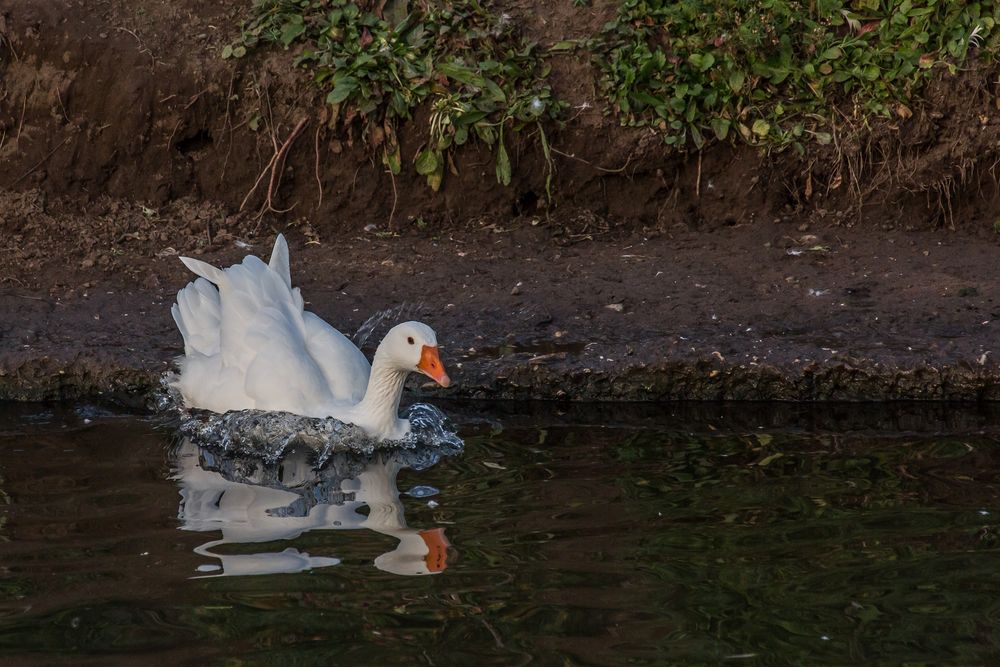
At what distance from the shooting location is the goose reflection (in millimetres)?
4438

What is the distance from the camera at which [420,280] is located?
7695mm

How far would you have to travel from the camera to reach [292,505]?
5117 mm

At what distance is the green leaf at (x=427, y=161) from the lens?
8266mm

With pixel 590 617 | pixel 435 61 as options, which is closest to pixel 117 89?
pixel 435 61

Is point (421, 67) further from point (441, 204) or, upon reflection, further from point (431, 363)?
point (431, 363)

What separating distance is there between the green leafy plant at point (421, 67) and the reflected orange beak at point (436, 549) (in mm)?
3947

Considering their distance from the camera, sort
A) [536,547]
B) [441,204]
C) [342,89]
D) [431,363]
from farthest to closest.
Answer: [441,204], [342,89], [431,363], [536,547]

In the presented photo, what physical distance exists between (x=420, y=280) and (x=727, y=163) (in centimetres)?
226

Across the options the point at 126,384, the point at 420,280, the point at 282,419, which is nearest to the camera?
the point at 282,419

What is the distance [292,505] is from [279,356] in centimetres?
116

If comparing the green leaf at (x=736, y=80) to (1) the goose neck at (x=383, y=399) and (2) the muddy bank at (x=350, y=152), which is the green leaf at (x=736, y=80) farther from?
(1) the goose neck at (x=383, y=399)

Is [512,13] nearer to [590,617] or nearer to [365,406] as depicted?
[365,406]

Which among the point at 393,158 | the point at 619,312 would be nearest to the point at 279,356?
the point at 619,312

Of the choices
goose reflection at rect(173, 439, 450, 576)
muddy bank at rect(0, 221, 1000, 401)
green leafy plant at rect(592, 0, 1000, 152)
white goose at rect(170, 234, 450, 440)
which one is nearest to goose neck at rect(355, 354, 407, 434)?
white goose at rect(170, 234, 450, 440)
